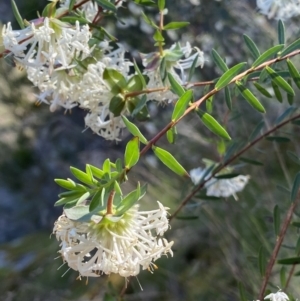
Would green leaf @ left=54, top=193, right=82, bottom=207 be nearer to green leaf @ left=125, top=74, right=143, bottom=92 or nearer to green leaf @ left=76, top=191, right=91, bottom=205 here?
green leaf @ left=76, top=191, right=91, bottom=205

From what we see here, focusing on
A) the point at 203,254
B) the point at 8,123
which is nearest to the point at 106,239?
the point at 203,254

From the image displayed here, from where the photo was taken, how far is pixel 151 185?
1350mm

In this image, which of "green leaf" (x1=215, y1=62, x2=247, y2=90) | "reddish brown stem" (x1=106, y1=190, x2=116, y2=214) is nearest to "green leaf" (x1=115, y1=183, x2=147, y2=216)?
"reddish brown stem" (x1=106, y1=190, x2=116, y2=214)

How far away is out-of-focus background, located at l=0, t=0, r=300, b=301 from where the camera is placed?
0.95 meters

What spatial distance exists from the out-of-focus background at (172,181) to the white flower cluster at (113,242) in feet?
0.93

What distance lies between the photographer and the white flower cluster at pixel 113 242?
0.34m

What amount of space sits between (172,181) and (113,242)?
973 mm

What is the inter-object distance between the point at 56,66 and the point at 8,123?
141cm

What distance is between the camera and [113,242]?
34 cm

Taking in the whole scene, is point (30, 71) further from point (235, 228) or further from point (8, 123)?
point (8, 123)

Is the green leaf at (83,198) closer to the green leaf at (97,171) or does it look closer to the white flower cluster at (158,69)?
the green leaf at (97,171)

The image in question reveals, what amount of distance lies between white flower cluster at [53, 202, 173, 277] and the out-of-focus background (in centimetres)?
28

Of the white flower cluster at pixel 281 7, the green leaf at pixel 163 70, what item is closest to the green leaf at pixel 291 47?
the green leaf at pixel 163 70

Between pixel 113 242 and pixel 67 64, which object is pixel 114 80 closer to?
pixel 67 64
